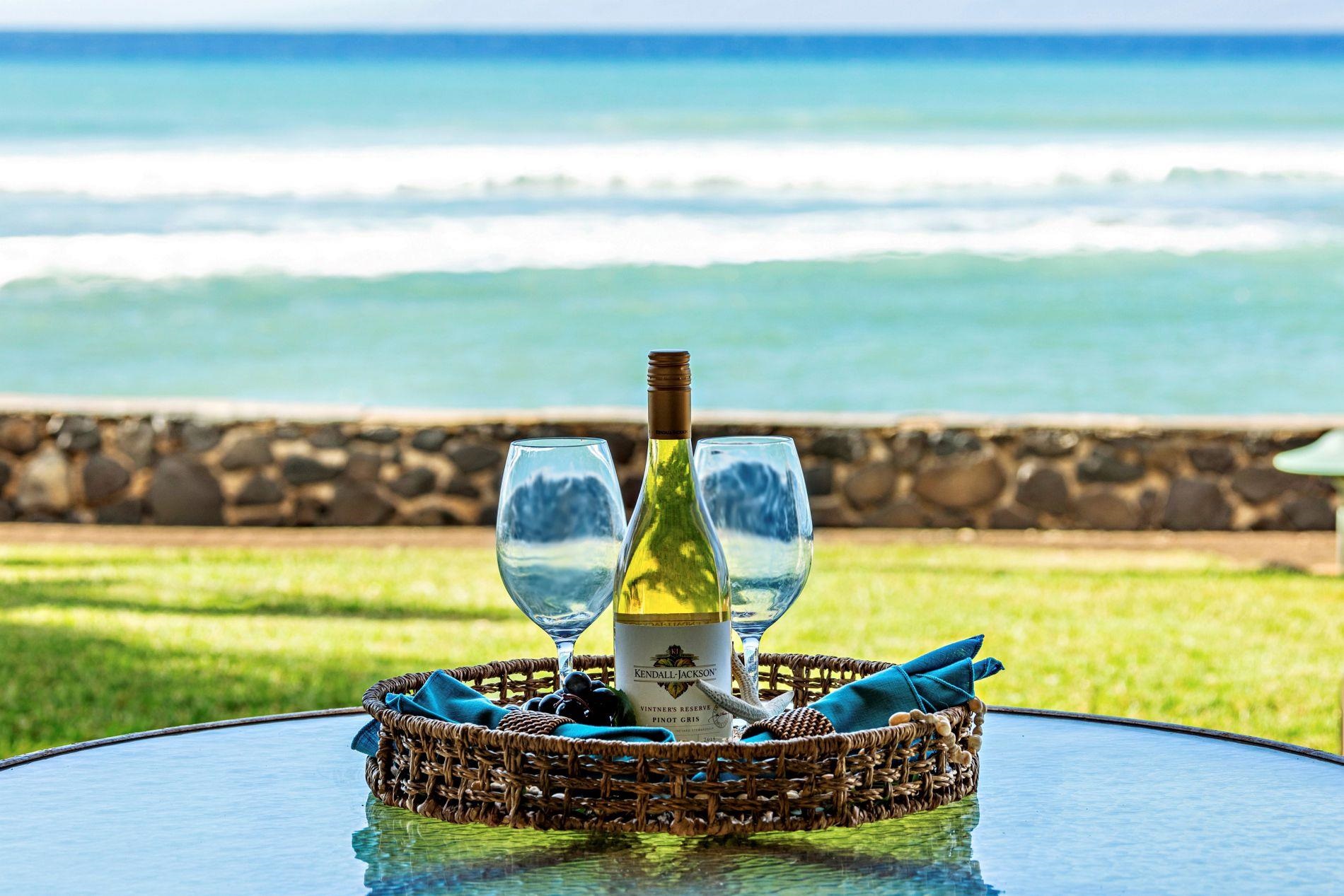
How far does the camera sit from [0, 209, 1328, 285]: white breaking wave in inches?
771

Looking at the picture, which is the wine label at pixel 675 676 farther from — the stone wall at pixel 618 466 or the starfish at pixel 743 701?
the stone wall at pixel 618 466

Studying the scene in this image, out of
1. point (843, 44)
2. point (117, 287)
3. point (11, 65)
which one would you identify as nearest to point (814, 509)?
point (117, 287)

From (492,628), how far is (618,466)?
1976 millimetres

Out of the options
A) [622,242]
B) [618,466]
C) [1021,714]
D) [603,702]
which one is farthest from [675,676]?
[622,242]

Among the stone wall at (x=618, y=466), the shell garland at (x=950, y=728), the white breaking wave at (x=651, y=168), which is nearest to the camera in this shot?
the shell garland at (x=950, y=728)

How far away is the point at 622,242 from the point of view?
816 inches

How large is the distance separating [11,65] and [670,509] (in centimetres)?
5323

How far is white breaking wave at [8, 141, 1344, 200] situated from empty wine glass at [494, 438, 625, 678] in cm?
2305

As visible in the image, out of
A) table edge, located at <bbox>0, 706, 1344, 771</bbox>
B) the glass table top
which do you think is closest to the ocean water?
table edge, located at <bbox>0, 706, 1344, 771</bbox>

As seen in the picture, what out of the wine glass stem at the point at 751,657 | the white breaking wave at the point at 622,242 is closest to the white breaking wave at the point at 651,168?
the white breaking wave at the point at 622,242

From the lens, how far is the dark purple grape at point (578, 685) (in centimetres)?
143

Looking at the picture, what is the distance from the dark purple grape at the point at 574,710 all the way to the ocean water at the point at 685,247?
12.0 metres

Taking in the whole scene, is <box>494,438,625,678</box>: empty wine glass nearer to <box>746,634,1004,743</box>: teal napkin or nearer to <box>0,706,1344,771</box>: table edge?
<box>746,634,1004,743</box>: teal napkin

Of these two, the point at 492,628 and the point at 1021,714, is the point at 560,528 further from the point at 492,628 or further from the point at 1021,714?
the point at 492,628
